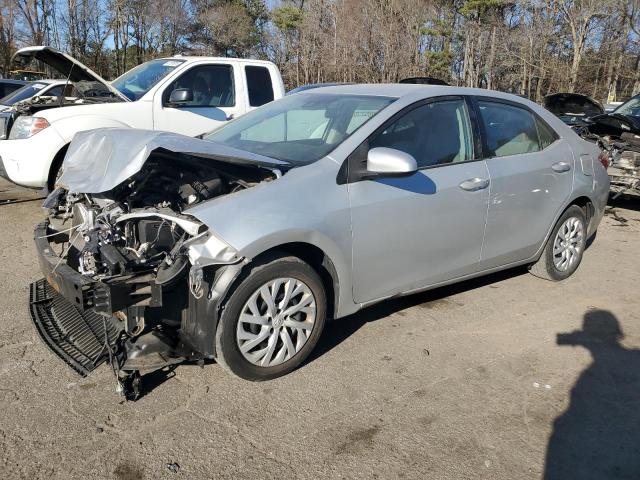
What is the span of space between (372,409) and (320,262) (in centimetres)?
92

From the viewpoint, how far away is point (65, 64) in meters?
→ 6.98

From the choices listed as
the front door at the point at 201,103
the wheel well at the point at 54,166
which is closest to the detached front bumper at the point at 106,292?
the wheel well at the point at 54,166

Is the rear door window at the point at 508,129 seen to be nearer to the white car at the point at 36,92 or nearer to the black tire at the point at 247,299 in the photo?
the black tire at the point at 247,299

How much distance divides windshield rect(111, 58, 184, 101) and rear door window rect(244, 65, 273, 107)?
3.32 ft

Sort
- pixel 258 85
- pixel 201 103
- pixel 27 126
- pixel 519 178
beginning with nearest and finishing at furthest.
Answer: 1. pixel 519 178
2. pixel 27 126
3. pixel 201 103
4. pixel 258 85

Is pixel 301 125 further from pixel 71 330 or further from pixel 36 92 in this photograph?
pixel 36 92

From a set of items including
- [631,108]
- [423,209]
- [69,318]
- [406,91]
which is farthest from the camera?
[631,108]

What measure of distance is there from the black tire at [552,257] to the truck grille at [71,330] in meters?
3.82

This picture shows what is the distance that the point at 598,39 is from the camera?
81.7 feet

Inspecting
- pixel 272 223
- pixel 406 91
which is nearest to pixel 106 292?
pixel 272 223

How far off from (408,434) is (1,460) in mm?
1981

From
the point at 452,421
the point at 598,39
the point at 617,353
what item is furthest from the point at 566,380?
the point at 598,39

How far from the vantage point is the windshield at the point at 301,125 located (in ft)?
12.7

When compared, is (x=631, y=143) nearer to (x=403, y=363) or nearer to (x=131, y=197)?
(x=403, y=363)
